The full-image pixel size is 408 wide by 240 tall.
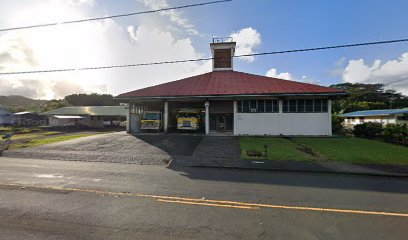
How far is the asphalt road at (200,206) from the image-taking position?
4750 mm

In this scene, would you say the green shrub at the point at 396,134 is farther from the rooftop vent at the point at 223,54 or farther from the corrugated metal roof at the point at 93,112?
the corrugated metal roof at the point at 93,112

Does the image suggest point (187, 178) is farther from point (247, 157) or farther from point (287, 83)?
point (287, 83)

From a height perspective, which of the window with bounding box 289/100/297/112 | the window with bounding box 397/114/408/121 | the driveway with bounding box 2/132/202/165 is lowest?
the driveway with bounding box 2/132/202/165

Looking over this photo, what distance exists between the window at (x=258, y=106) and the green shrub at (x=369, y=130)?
991 cm

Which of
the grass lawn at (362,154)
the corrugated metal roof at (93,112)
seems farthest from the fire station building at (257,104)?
the corrugated metal roof at (93,112)

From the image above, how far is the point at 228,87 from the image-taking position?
88.5ft

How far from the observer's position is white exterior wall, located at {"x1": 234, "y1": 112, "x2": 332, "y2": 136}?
80.1 feet

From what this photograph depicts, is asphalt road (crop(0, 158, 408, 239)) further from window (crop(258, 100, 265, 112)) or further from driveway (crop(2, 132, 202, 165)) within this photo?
window (crop(258, 100, 265, 112))

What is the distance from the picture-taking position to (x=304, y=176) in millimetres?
10227

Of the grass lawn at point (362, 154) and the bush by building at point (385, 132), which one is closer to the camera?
the grass lawn at point (362, 154)

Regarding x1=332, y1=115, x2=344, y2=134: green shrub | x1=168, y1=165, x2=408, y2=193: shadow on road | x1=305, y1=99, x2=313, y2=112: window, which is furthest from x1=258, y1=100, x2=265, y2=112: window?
x1=168, y1=165, x2=408, y2=193: shadow on road

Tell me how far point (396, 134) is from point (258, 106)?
1301 cm

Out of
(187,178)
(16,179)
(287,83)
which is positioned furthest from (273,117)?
(16,179)

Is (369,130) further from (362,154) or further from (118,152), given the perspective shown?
(118,152)
